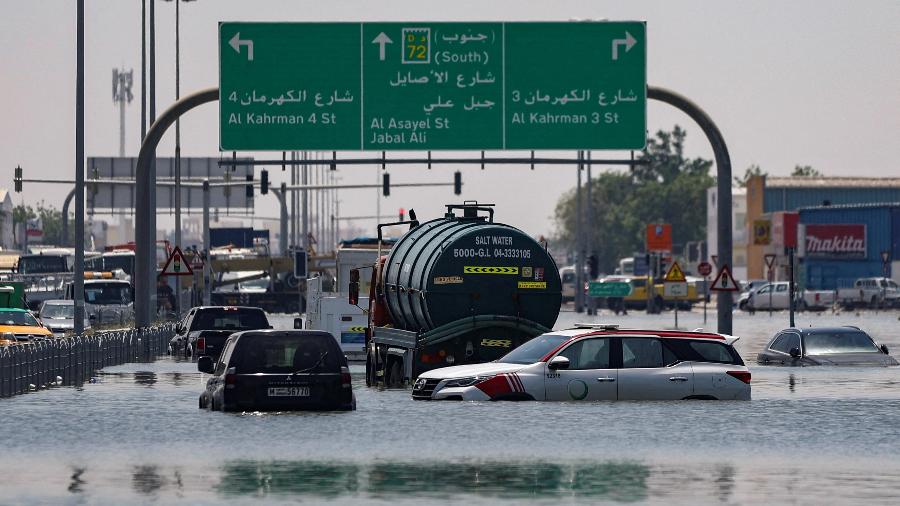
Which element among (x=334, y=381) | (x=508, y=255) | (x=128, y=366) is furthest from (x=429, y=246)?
(x=128, y=366)

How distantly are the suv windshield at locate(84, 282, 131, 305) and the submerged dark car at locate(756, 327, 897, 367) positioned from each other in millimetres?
34078

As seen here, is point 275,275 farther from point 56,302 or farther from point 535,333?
point 535,333

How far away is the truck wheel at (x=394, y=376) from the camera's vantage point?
33312mm

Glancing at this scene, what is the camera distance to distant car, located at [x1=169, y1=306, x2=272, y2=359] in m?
41.7

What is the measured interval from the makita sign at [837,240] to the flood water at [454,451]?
8655 centimetres

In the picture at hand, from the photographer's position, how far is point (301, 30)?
44.3 metres

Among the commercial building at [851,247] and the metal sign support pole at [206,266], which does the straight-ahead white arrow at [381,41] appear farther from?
the commercial building at [851,247]

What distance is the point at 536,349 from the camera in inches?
1071

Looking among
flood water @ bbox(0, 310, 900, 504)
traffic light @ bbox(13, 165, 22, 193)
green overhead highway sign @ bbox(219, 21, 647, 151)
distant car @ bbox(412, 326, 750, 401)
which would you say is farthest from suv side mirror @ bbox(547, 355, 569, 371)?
traffic light @ bbox(13, 165, 22, 193)

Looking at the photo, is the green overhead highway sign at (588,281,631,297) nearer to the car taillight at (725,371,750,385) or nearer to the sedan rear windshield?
the car taillight at (725,371,750,385)

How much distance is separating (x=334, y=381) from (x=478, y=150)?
20.5 m

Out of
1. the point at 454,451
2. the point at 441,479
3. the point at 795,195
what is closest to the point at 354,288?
the point at 454,451

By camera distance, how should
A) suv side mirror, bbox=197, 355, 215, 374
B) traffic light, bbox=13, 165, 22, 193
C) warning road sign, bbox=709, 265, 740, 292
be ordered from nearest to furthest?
suv side mirror, bbox=197, 355, 215, 374, warning road sign, bbox=709, 265, 740, 292, traffic light, bbox=13, 165, 22, 193

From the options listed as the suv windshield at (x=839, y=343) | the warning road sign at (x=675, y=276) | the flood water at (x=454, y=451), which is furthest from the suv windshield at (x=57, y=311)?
the suv windshield at (x=839, y=343)
